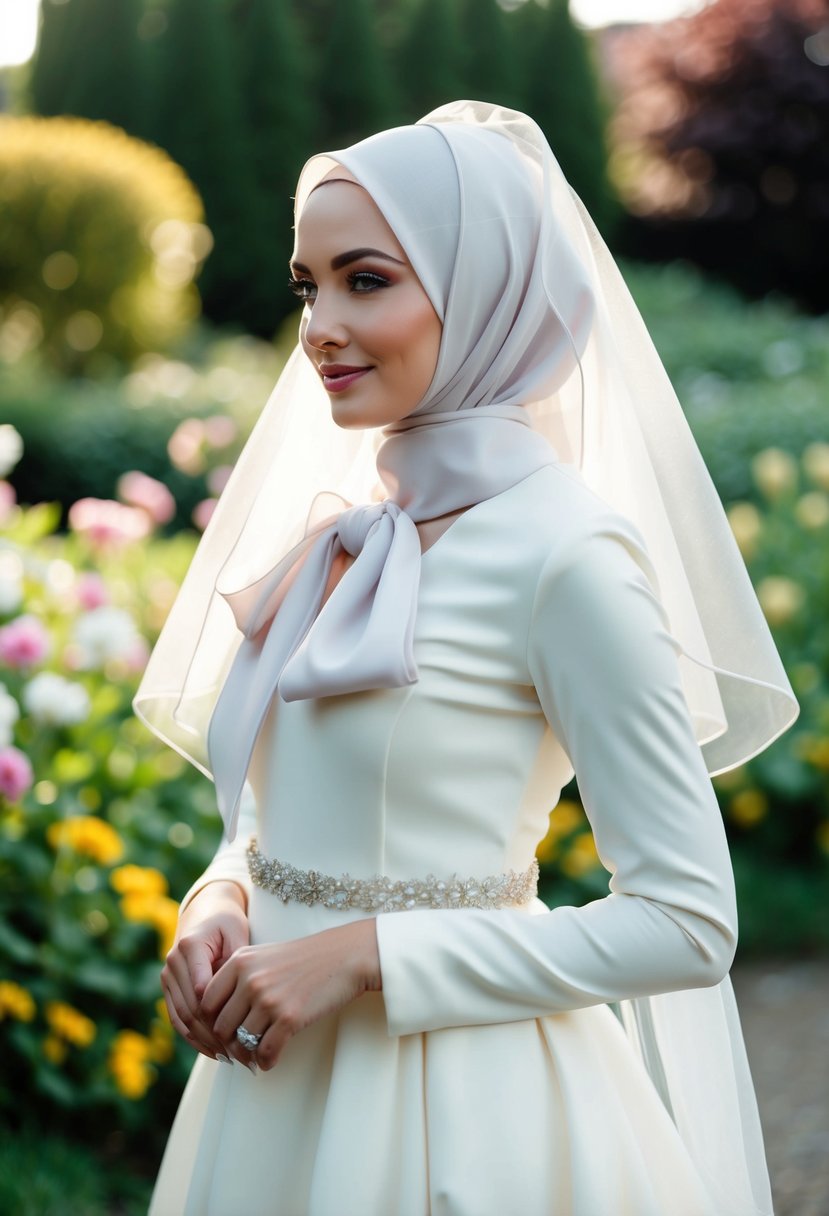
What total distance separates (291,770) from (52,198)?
11413 millimetres

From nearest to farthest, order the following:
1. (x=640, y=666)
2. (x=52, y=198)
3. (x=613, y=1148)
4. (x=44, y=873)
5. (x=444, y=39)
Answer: (x=640, y=666) → (x=613, y=1148) → (x=44, y=873) → (x=52, y=198) → (x=444, y=39)

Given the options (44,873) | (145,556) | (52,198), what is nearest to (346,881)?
(44,873)

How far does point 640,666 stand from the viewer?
136 centimetres

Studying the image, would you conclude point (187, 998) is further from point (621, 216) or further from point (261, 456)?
point (621, 216)

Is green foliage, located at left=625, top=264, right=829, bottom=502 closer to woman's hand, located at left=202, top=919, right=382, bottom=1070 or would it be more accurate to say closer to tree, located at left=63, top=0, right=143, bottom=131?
woman's hand, located at left=202, top=919, right=382, bottom=1070

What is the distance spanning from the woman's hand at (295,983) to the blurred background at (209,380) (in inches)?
62.0

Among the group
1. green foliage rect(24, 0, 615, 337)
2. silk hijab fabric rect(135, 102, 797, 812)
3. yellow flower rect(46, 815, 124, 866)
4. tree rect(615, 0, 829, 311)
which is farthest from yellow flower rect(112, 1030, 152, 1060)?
tree rect(615, 0, 829, 311)

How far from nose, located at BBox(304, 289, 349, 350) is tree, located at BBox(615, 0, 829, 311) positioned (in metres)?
16.5

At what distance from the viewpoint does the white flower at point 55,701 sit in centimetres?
299

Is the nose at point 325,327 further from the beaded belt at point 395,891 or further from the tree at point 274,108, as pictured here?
the tree at point 274,108

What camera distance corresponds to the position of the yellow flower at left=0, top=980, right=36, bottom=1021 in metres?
Result: 2.87

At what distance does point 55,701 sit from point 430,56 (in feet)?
49.6

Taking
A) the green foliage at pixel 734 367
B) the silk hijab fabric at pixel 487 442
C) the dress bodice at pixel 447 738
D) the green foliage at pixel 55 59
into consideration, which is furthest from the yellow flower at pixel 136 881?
the green foliage at pixel 55 59

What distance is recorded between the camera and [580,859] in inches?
163
